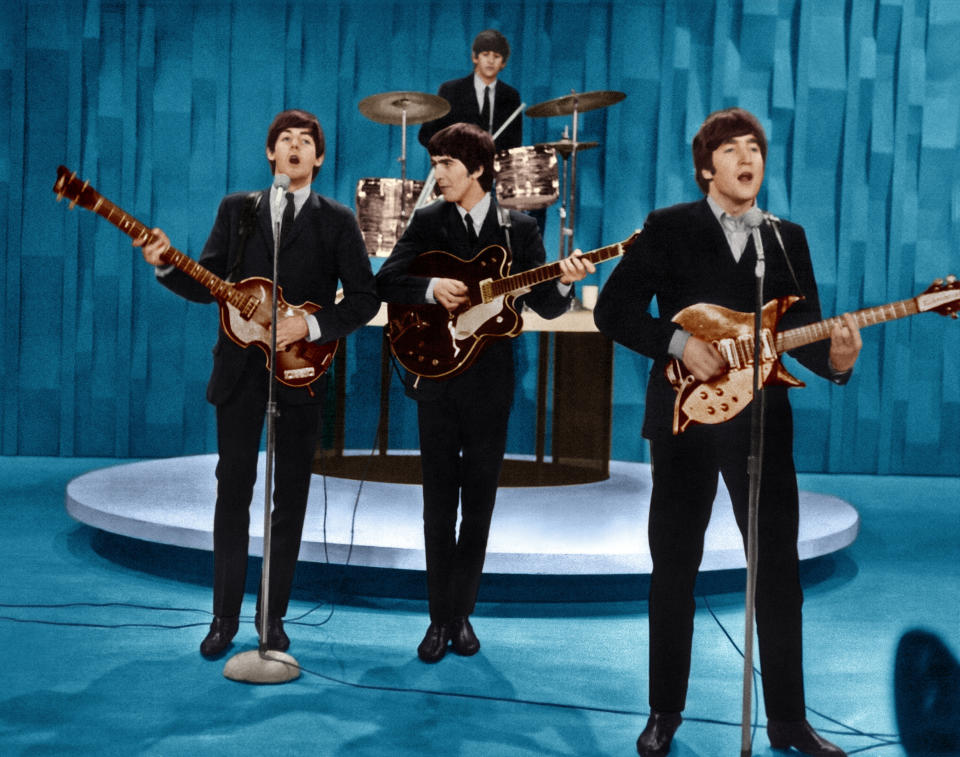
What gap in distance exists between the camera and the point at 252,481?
10.6 ft

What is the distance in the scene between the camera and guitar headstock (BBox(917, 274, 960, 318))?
2.25m

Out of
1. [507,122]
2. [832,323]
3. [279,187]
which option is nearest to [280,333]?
[279,187]

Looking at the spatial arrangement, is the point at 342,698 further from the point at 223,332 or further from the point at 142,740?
the point at 223,332

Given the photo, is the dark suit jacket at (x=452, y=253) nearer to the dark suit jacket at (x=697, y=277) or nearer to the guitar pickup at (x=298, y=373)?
the guitar pickup at (x=298, y=373)

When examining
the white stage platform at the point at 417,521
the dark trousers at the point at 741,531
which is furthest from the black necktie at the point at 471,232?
the white stage platform at the point at 417,521

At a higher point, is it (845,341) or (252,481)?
(845,341)

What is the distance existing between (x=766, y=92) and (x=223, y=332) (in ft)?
17.7

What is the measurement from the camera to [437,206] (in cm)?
332

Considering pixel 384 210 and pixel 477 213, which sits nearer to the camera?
pixel 477 213

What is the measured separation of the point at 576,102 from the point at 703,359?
3727mm

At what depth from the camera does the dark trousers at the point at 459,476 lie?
10.6 feet

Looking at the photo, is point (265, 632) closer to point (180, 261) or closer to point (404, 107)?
point (180, 261)

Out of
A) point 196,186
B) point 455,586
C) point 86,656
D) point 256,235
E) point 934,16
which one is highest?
point 934,16

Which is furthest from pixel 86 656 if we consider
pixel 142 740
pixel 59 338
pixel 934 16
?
pixel 934 16
